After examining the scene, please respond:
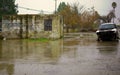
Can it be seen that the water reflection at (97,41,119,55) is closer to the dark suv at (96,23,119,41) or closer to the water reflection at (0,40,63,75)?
the water reflection at (0,40,63,75)

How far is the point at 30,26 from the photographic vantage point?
112 feet

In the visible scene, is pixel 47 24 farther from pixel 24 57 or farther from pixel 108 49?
pixel 24 57

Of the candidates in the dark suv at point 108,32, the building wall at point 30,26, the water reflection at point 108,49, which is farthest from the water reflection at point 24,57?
the building wall at point 30,26

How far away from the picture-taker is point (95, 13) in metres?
89.5

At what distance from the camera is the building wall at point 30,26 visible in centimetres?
3334

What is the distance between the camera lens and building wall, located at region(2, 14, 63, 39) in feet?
109

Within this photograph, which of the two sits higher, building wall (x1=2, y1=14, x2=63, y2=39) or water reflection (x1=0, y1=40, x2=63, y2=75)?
building wall (x1=2, y1=14, x2=63, y2=39)

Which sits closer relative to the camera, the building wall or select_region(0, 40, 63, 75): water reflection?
select_region(0, 40, 63, 75): water reflection

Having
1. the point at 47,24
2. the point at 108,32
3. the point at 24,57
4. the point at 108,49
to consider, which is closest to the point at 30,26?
the point at 47,24

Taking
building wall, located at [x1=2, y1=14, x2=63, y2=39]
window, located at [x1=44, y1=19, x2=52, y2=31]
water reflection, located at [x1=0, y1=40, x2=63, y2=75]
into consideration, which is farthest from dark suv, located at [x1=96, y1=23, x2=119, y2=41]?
water reflection, located at [x1=0, y1=40, x2=63, y2=75]

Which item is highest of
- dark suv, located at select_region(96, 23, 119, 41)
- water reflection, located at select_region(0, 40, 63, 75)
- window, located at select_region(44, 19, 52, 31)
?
window, located at select_region(44, 19, 52, 31)

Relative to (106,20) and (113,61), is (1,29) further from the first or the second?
(106,20)

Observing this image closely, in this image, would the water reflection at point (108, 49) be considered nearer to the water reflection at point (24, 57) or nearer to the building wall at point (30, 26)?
the water reflection at point (24, 57)

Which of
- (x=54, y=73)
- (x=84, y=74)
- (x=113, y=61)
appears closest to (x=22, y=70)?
A: (x=54, y=73)
